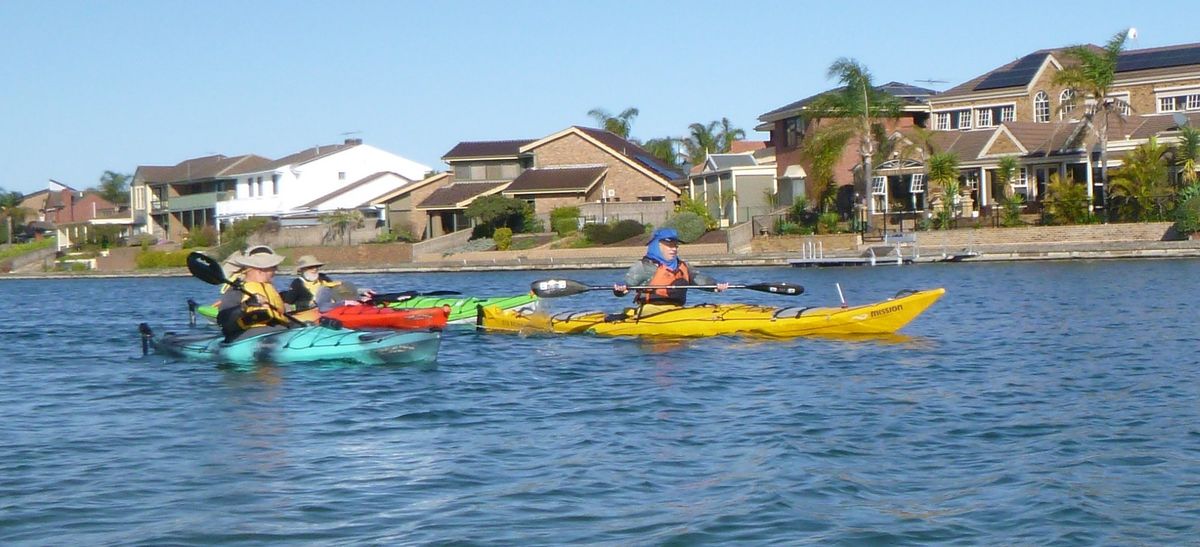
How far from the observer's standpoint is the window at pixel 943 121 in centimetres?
6219

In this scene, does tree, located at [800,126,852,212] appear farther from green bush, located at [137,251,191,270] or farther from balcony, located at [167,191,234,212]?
balcony, located at [167,191,234,212]

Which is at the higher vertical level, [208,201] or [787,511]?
[208,201]

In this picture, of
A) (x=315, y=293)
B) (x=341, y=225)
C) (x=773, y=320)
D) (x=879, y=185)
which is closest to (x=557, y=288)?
(x=773, y=320)

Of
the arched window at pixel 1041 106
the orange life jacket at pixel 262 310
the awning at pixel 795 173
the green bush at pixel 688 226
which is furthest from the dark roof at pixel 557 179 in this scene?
the orange life jacket at pixel 262 310

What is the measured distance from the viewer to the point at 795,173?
2336 inches

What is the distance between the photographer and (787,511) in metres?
9.77

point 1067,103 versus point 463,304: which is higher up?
point 1067,103

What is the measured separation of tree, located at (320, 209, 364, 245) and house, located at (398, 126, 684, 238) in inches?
118

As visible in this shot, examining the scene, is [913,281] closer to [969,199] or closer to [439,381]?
[969,199]

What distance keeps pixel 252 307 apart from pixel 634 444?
299 inches

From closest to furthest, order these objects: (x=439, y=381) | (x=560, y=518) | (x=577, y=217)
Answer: (x=560, y=518)
(x=439, y=381)
(x=577, y=217)

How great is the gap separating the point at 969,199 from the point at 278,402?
42601mm

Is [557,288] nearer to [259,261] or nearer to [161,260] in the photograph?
[259,261]

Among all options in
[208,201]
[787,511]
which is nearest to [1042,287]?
[787,511]
